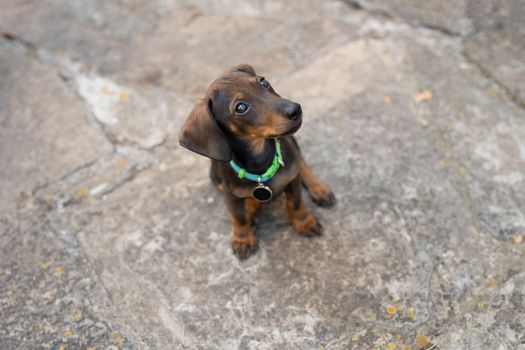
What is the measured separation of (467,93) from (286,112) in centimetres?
206

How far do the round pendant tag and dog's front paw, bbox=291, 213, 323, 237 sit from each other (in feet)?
1.31

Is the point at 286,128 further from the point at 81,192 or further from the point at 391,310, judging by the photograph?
the point at 81,192

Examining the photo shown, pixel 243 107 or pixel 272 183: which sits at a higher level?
pixel 243 107

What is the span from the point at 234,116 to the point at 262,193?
53 centimetres

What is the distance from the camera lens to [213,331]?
2924 millimetres

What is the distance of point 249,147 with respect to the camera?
8.94 feet

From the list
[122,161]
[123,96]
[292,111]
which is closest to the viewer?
[292,111]

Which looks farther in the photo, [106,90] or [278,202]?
[106,90]

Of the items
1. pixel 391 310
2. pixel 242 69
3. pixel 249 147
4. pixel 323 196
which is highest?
pixel 242 69

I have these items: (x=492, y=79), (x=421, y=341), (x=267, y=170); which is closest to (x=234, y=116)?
(x=267, y=170)

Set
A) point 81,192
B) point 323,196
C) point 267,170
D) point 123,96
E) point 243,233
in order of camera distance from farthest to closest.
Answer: point 123,96
point 81,192
point 323,196
point 243,233
point 267,170

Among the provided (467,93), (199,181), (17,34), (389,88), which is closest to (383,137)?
(389,88)

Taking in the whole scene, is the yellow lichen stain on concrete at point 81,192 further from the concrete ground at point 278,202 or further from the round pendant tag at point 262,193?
the round pendant tag at point 262,193

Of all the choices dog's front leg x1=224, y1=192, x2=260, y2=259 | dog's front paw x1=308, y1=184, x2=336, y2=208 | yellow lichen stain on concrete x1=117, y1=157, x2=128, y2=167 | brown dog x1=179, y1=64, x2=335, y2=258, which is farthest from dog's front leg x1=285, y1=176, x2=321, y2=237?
yellow lichen stain on concrete x1=117, y1=157, x2=128, y2=167
